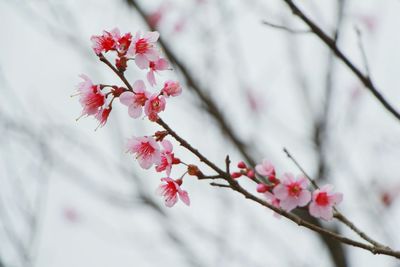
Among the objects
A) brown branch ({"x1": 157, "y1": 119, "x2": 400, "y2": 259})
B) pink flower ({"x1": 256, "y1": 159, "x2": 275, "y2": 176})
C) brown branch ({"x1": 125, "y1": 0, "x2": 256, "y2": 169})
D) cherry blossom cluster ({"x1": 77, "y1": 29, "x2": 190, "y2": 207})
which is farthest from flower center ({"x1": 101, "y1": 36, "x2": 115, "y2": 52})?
brown branch ({"x1": 125, "y1": 0, "x2": 256, "y2": 169})

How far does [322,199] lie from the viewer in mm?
1610

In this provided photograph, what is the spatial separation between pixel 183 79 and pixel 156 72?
1.83m

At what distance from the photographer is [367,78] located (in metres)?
1.96

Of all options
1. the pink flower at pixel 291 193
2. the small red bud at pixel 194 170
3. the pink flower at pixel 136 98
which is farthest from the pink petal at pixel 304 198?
the pink flower at pixel 136 98

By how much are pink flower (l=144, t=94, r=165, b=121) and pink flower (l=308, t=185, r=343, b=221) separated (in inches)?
23.7

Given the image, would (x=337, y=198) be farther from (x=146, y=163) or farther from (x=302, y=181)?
(x=146, y=163)

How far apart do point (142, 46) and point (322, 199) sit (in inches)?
31.3

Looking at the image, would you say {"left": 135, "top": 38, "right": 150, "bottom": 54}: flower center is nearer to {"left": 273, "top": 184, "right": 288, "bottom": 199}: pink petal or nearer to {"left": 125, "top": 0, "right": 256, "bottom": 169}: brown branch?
{"left": 273, "top": 184, "right": 288, "bottom": 199}: pink petal

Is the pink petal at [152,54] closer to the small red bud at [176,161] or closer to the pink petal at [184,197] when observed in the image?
→ the small red bud at [176,161]

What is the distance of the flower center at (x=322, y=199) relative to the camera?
1.60 meters

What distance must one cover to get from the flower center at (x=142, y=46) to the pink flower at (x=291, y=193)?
2.09 feet

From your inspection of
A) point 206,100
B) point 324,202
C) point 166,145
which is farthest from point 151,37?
point 206,100

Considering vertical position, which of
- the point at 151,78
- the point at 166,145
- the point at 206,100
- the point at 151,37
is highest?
the point at 206,100

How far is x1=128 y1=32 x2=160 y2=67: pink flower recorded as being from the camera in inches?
61.8
